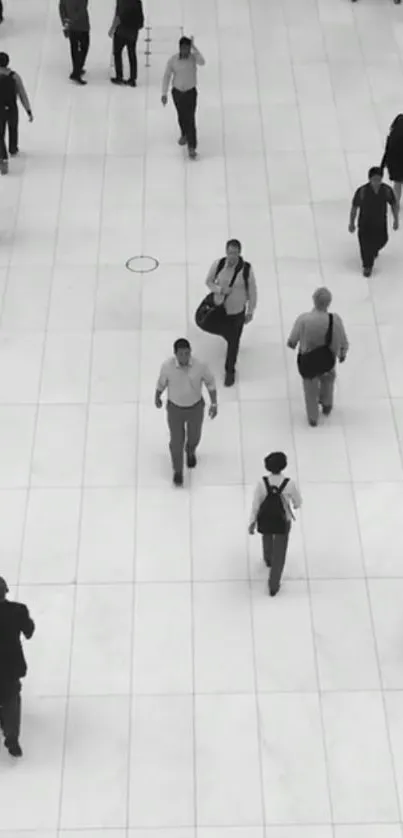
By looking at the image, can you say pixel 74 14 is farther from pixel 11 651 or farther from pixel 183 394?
pixel 11 651

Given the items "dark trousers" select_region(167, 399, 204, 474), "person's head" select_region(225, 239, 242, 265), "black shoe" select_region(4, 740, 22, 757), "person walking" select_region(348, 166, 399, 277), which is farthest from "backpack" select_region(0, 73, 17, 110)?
"black shoe" select_region(4, 740, 22, 757)

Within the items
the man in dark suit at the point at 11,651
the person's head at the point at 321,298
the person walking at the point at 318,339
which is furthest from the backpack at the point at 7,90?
the man in dark suit at the point at 11,651

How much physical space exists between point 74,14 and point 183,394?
302 inches

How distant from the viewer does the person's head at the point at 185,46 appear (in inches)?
490

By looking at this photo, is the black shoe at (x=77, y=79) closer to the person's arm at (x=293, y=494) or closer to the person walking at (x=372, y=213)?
the person walking at (x=372, y=213)

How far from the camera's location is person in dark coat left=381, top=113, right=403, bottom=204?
38.6 ft

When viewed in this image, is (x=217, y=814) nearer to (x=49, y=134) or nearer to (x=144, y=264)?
(x=144, y=264)

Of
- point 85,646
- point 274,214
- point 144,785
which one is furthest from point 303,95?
point 144,785

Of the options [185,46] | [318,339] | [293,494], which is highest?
[185,46]

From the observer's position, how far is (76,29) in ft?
Answer: 47.2

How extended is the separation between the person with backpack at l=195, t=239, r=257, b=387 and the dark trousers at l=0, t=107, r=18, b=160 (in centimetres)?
444

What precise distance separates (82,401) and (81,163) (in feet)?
14.5

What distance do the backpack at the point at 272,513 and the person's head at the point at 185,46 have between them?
21.7 ft

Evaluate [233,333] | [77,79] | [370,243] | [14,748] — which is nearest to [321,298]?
[233,333]
